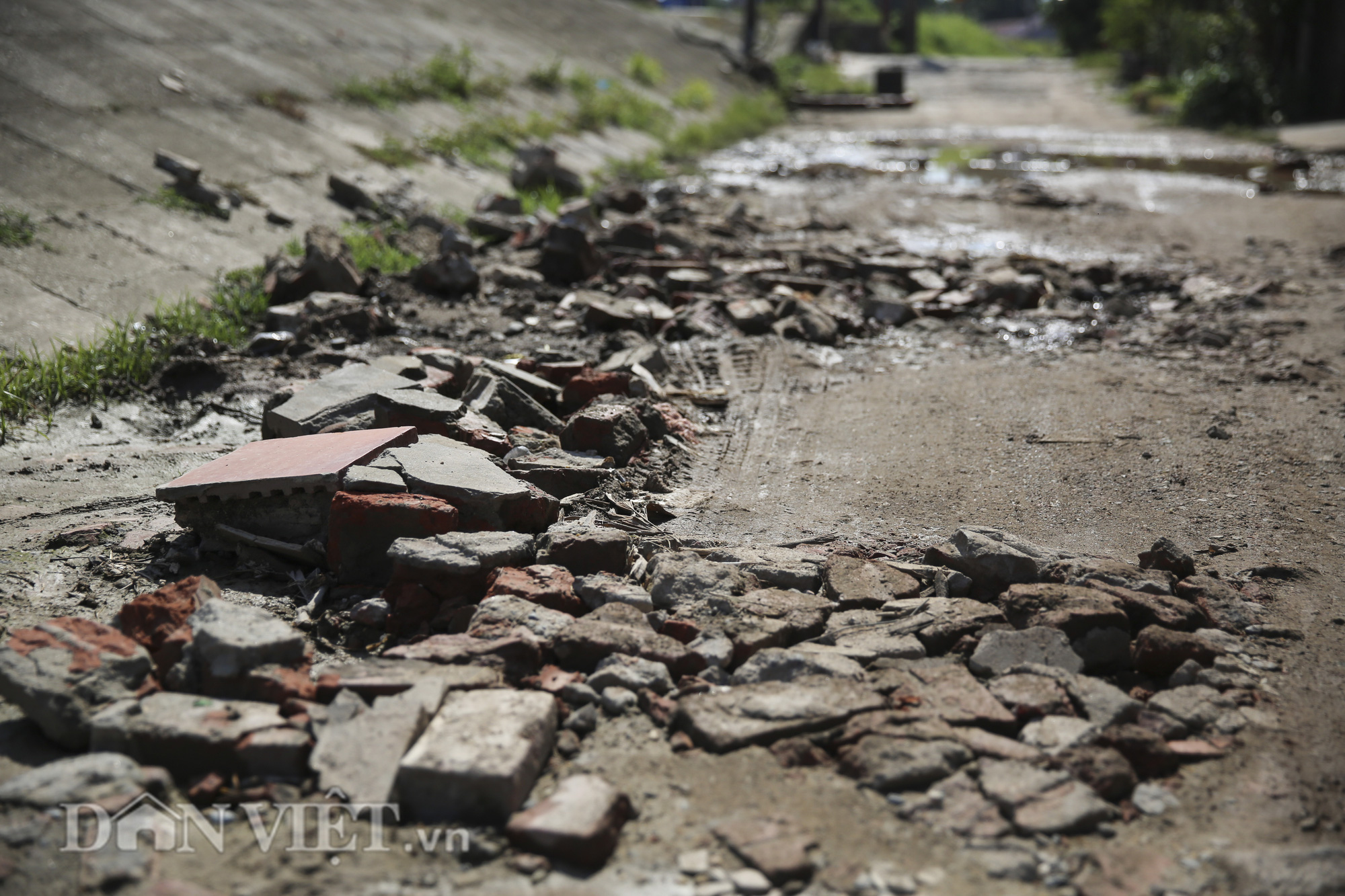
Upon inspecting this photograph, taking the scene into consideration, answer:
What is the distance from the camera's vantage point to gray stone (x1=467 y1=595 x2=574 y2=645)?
2.93 meters

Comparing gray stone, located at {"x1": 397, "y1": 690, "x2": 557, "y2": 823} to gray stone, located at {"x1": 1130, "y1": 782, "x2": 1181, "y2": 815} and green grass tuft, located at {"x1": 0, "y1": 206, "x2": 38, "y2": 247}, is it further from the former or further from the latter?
green grass tuft, located at {"x1": 0, "y1": 206, "x2": 38, "y2": 247}

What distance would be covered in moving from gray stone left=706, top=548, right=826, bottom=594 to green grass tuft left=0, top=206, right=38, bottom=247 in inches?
188

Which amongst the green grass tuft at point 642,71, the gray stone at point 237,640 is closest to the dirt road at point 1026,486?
the gray stone at point 237,640

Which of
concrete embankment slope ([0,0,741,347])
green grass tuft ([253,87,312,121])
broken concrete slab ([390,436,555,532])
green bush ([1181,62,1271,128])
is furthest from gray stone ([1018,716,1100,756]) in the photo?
green bush ([1181,62,1271,128])

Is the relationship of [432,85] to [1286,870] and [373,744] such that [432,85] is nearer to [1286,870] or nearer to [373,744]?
[373,744]

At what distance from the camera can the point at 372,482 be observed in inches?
134

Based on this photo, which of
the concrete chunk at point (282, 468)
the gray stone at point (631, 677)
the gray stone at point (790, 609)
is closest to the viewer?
the gray stone at point (631, 677)

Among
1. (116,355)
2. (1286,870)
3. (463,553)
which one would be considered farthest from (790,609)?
(116,355)

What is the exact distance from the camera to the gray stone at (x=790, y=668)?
2812 mm

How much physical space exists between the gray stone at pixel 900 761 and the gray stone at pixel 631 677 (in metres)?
0.56

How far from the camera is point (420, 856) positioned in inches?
87.4

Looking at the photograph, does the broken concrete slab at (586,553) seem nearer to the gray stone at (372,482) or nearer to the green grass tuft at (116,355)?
the gray stone at (372,482)

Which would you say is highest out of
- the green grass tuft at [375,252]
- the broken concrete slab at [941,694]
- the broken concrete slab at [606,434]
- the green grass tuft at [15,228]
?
the green grass tuft at [15,228]

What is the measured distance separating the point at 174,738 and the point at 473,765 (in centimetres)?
79
